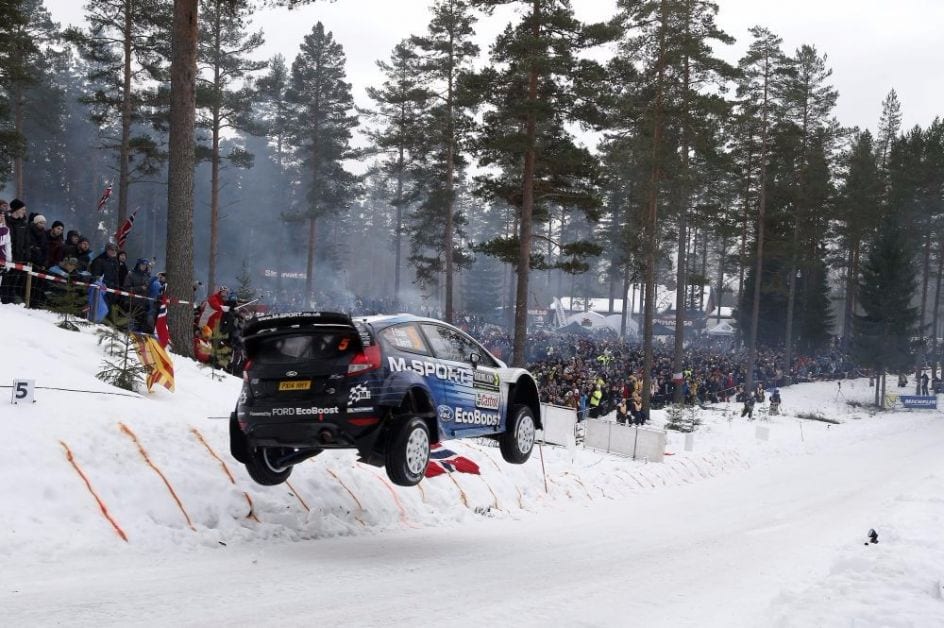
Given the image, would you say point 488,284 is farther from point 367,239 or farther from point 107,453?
point 107,453

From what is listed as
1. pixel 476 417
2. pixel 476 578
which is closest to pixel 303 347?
pixel 476 417

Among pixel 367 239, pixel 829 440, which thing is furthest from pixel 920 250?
pixel 367 239

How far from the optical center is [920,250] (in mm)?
61312

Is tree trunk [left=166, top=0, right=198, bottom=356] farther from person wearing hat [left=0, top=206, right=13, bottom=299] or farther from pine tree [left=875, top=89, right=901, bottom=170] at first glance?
pine tree [left=875, top=89, right=901, bottom=170]

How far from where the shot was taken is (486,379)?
1045 cm

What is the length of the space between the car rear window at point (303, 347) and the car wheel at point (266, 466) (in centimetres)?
120

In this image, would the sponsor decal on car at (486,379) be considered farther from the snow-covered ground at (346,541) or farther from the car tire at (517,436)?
the snow-covered ground at (346,541)

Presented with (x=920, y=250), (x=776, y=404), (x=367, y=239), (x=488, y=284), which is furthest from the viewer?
(x=367, y=239)

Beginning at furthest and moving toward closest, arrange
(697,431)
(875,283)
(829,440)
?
(875,283) < (829,440) < (697,431)

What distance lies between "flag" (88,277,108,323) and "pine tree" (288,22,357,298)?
31.1m

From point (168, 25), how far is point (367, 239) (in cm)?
9138

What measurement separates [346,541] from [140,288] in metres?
8.96

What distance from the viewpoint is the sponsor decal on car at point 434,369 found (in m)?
8.77

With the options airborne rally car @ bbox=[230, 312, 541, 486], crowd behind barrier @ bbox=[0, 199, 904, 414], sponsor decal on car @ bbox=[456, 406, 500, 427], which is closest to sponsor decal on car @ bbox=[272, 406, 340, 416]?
airborne rally car @ bbox=[230, 312, 541, 486]
